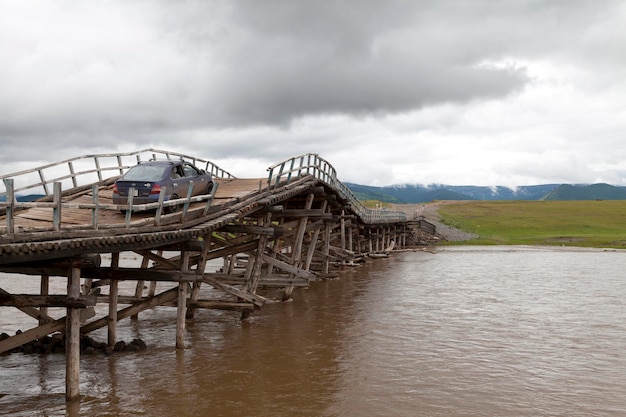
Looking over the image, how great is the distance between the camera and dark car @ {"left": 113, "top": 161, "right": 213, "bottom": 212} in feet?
46.7

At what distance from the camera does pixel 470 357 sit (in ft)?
44.0

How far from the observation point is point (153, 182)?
1431 cm

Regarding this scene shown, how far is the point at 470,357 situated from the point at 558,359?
7.24 ft

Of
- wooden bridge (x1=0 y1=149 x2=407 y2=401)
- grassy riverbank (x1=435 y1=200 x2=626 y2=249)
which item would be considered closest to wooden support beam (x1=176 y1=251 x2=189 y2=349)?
wooden bridge (x1=0 y1=149 x2=407 y2=401)

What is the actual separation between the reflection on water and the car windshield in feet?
15.1

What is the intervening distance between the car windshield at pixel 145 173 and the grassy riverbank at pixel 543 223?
46.1m

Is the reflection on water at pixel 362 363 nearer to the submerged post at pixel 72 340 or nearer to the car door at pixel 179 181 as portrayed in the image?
the submerged post at pixel 72 340

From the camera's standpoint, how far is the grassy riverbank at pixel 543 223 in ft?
185

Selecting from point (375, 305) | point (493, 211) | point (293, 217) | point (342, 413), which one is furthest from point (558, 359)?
point (493, 211)

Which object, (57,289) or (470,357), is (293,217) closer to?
(470,357)

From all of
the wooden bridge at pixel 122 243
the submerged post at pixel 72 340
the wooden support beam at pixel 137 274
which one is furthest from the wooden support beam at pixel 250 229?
the submerged post at pixel 72 340

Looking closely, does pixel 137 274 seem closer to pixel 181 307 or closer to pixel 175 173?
pixel 181 307

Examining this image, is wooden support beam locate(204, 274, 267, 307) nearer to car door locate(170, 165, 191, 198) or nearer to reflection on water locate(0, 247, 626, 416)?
reflection on water locate(0, 247, 626, 416)

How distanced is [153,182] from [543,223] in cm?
6638
